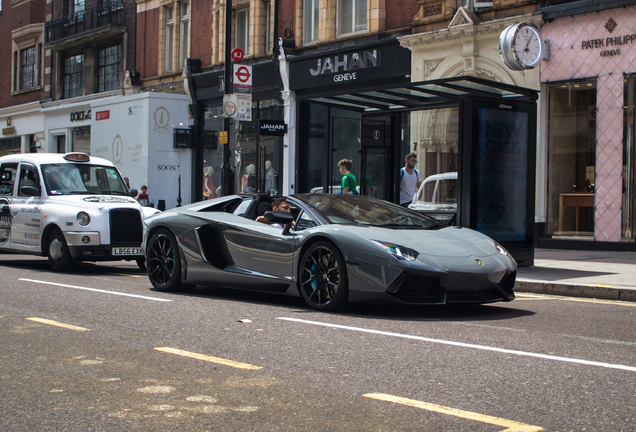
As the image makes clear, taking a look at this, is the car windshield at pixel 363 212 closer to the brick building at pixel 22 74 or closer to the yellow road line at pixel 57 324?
the yellow road line at pixel 57 324

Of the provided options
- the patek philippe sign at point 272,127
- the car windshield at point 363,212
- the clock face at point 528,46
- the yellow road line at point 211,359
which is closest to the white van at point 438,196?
the clock face at point 528,46

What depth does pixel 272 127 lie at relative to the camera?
75.4 feet

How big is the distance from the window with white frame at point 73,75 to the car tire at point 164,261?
2761 cm

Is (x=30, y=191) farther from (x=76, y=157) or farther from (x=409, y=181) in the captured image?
(x=409, y=181)

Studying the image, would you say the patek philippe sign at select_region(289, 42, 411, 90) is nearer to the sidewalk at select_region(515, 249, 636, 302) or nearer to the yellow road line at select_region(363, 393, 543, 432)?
the sidewalk at select_region(515, 249, 636, 302)

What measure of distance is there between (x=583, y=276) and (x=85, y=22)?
2814 centimetres

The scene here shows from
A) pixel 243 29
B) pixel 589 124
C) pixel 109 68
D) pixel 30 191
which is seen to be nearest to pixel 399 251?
pixel 30 191

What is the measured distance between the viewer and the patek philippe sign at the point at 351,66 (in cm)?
2031

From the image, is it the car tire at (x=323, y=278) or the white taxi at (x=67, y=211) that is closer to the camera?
the car tire at (x=323, y=278)

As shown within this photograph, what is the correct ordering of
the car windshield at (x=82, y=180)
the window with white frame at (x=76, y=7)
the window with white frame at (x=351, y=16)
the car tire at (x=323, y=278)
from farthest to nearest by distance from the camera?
the window with white frame at (x=76, y=7), the window with white frame at (x=351, y=16), the car windshield at (x=82, y=180), the car tire at (x=323, y=278)

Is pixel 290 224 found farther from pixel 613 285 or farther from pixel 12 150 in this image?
pixel 12 150

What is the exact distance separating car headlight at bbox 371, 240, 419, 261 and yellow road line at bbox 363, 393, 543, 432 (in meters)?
2.89

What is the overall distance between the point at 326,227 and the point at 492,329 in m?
1.96

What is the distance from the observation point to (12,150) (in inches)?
1617
